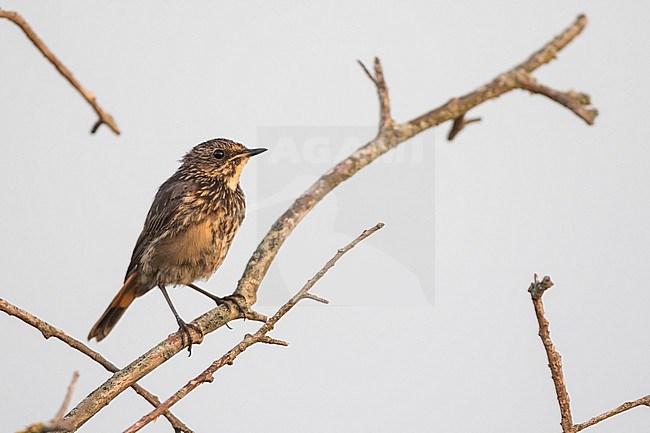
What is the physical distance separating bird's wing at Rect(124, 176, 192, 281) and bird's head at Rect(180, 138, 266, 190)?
0.75 ft

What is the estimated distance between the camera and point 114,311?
6.59m

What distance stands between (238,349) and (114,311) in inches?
134

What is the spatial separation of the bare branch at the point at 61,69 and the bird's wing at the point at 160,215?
132 inches

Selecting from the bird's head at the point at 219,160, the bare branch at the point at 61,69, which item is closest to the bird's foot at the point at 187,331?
the bird's head at the point at 219,160

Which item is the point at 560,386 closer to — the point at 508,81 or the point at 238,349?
the point at 238,349

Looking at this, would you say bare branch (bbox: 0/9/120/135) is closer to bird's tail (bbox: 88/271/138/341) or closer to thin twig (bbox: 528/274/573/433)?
thin twig (bbox: 528/274/573/433)

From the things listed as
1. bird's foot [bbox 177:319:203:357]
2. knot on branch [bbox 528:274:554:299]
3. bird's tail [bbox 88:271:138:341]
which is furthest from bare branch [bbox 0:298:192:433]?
bird's tail [bbox 88:271:138:341]

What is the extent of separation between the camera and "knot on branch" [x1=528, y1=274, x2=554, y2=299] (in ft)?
11.2

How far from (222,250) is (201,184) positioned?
22.5 inches

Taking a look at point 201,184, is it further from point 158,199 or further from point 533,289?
point 533,289

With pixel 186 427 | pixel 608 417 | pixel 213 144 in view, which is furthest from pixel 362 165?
pixel 608 417

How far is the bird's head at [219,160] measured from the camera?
21.9 feet

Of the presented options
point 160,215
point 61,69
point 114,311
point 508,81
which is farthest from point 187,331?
point 508,81

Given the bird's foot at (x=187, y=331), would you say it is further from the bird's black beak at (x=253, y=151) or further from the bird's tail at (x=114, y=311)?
the bird's black beak at (x=253, y=151)
